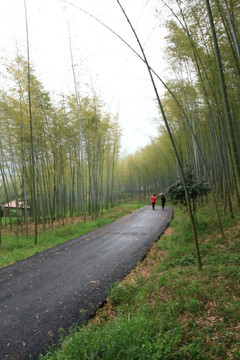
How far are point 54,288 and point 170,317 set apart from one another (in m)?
1.88

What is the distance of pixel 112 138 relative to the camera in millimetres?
12688

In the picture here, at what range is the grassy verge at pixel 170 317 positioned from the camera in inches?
61.2

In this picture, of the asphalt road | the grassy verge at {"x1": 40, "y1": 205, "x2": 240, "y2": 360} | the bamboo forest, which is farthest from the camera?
the bamboo forest

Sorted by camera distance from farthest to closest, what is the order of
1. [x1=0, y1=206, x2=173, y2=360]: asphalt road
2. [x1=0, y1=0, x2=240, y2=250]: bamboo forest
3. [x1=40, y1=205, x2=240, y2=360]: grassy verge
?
1. [x1=0, y1=0, x2=240, y2=250]: bamboo forest
2. [x1=0, y1=206, x2=173, y2=360]: asphalt road
3. [x1=40, y1=205, x2=240, y2=360]: grassy verge

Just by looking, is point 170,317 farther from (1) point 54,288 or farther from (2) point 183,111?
(2) point 183,111

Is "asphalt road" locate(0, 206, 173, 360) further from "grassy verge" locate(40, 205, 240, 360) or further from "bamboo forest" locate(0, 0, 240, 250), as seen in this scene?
"bamboo forest" locate(0, 0, 240, 250)

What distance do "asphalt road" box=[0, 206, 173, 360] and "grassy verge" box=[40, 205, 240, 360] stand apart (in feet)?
A: 0.71

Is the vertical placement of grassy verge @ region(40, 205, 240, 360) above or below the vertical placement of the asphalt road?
above

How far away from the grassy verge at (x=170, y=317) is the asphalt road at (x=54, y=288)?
0.71 feet

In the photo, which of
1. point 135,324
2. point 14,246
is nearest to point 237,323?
point 135,324

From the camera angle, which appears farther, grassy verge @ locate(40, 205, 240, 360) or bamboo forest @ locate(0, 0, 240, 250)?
bamboo forest @ locate(0, 0, 240, 250)

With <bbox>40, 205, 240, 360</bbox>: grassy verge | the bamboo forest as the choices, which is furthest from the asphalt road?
the bamboo forest

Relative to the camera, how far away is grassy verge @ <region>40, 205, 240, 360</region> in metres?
1.56

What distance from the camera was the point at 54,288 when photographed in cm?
310
